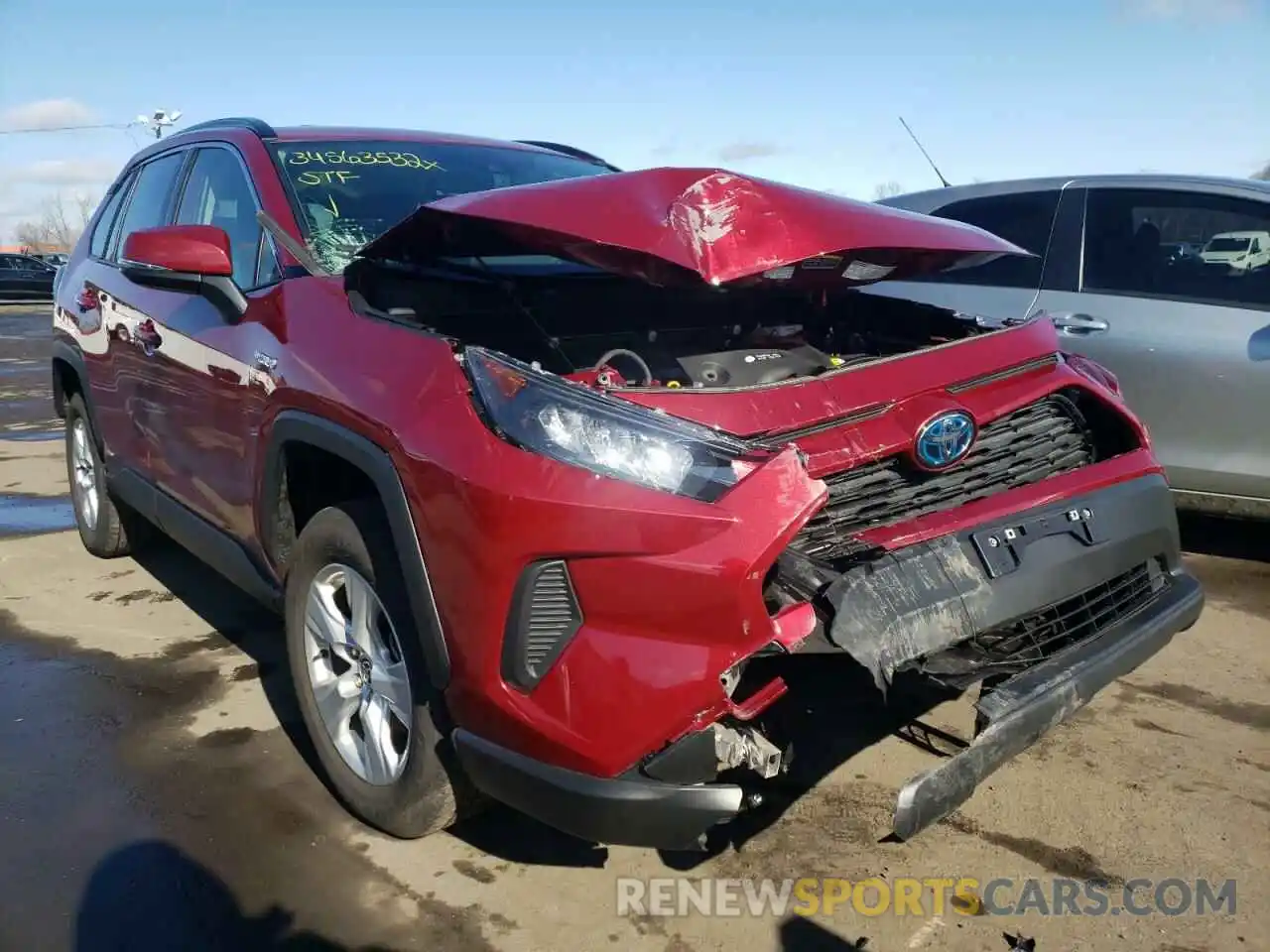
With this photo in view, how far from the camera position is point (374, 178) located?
11.5ft

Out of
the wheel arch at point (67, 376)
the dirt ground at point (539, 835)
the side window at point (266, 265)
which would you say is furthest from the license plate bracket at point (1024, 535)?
the wheel arch at point (67, 376)

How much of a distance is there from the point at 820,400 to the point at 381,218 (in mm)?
1721

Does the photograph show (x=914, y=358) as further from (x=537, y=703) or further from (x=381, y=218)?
(x=381, y=218)

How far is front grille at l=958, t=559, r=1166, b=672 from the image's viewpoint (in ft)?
7.75

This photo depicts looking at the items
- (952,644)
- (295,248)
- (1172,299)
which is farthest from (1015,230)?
(295,248)

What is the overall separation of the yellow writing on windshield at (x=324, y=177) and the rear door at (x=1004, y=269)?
8.60 ft

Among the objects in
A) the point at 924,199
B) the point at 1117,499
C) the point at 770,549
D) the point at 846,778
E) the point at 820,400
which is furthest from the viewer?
the point at 924,199

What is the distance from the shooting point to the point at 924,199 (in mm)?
5637

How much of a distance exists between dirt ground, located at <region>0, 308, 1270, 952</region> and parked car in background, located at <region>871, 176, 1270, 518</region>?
0.93 metres

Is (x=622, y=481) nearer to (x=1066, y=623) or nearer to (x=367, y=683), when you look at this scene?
(x=367, y=683)

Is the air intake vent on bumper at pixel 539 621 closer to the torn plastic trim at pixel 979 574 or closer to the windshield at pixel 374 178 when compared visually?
the torn plastic trim at pixel 979 574

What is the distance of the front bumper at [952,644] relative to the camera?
6.48 feet

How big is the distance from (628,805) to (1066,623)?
1.25m

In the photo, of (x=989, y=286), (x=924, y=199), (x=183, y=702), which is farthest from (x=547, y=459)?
(x=924, y=199)
